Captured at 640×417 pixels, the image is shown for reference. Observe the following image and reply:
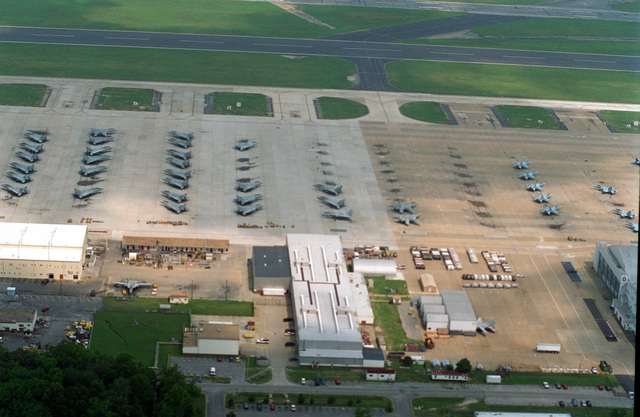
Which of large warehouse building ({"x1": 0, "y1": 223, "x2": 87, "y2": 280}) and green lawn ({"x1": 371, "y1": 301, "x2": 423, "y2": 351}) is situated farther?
large warehouse building ({"x1": 0, "y1": 223, "x2": 87, "y2": 280})

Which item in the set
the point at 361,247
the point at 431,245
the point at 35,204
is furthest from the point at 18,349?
the point at 431,245

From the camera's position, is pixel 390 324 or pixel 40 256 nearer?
pixel 390 324

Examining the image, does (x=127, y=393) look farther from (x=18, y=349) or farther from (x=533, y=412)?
(x=533, y=412)

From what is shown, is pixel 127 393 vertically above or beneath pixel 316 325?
beneath

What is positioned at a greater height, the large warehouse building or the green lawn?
the large warehouse building
